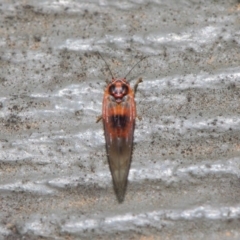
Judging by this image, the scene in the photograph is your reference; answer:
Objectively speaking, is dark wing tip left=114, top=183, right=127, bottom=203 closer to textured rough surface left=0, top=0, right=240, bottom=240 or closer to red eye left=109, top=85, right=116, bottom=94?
textured rough surface left=0, top=0, right=240, bottom=240

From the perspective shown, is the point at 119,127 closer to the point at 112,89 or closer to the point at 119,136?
the point at 119,136

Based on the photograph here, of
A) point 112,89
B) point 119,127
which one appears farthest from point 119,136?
point 112,89

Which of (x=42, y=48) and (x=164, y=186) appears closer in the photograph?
(x=164, y=186)

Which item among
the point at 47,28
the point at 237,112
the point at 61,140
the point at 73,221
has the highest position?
the point at 47,28

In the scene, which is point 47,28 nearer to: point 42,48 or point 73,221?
point 42,48

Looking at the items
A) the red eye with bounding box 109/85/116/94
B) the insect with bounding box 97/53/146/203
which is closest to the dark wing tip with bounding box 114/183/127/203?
the insect with bounding box 97/53/146/203

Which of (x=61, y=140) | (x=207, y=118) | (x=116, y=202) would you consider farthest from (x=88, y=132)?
(x=207, y=118)

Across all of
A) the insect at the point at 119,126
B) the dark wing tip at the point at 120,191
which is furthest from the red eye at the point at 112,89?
the dark wing tip at the point at 120,191

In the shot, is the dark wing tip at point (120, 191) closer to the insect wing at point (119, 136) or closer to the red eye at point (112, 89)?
the insect wing at point (119, 136)

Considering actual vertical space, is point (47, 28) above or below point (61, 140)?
above
